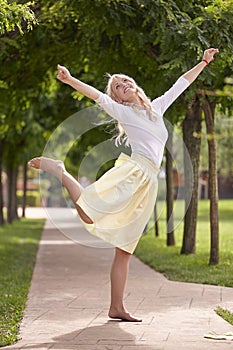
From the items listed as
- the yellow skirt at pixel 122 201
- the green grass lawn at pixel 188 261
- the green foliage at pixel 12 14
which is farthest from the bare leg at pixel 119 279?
the green grass lawn at pixel 188 261

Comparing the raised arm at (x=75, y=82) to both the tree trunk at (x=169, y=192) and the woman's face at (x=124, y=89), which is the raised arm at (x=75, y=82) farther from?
the tree trunk at (x=169, y=192)

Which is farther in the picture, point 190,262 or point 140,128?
point 190,262

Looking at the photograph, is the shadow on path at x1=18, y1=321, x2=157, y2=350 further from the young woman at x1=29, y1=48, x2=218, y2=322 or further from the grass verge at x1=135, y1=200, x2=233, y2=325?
the grass verge at x1=135, y1=200, x2=233, y2=325

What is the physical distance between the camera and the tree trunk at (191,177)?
16109mm

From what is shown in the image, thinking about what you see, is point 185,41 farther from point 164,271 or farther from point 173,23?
point 164,271

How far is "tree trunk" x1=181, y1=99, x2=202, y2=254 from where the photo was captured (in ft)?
52.9

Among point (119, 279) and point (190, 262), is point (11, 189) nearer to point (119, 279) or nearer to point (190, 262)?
point (190, 262)

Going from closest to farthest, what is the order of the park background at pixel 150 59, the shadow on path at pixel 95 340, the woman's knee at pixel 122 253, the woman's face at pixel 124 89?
1. the shadow on path at pixel 95 340
2. the woman's face at pixel 124 89
3. the woman's knee at pixel 122 253
4. the park background at pixel 150 59

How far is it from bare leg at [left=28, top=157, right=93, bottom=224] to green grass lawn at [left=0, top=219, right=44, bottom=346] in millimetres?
1249

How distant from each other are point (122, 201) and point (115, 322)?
124 centimetres

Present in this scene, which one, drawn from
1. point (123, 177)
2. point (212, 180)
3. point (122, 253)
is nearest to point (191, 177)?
point (212, 180)

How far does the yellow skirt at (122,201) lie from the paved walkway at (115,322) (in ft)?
2.87

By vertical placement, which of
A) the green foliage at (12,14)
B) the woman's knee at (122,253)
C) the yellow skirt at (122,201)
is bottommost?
the woman's knee at (122,253)

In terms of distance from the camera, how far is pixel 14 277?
1292cm
